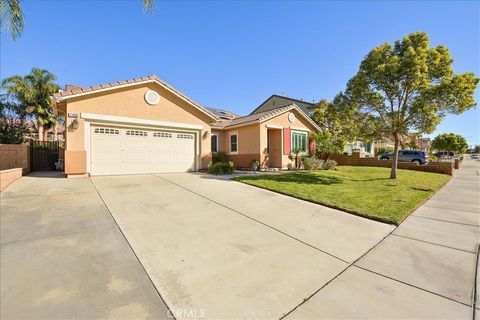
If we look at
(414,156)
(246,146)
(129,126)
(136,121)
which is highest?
(136,121)

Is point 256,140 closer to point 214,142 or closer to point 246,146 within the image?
point 246,146

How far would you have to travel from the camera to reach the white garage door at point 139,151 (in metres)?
10.4

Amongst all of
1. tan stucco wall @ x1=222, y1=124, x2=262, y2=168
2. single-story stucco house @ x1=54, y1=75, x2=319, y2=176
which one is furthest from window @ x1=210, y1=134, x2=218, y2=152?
single-story stucco house @ x1=54, y1=75, x2=319, y2=176

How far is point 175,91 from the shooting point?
12.2 metres

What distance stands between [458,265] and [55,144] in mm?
18903

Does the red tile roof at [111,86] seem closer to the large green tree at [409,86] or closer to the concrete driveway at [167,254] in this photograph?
the concrete driveway at [167,254]

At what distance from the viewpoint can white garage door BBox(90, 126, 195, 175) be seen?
10.4 metres

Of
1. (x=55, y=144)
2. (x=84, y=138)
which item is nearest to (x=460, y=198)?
(x=84, y=138)

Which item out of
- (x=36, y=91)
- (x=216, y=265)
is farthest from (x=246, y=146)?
(x=36, y=91)

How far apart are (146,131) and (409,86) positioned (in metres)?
13.1

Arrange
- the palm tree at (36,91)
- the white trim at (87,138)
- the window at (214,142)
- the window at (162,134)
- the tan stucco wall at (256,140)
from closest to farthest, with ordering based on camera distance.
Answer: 1. the white trim at (87,138)
2. the window at (162,134)
3. the tan stucco wall at (256,140)
4. the window at (214,142)
5. the palm tree at (36,91)

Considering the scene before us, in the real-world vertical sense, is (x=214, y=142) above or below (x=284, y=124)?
below

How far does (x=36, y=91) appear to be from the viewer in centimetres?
1772

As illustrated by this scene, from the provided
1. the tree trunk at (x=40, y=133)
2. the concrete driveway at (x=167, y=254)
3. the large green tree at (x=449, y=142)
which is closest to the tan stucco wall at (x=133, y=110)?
the concrete driveway at (x=167, y=254)
